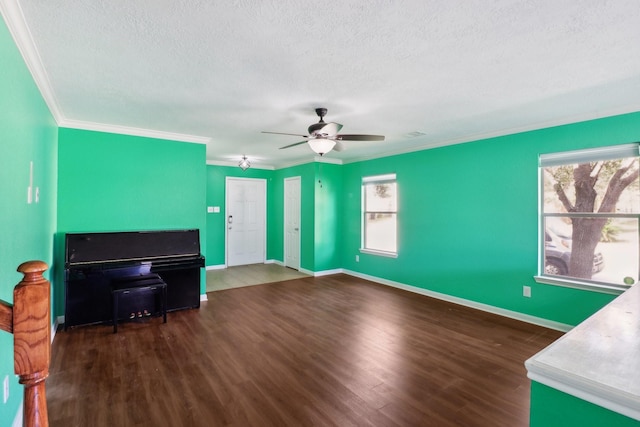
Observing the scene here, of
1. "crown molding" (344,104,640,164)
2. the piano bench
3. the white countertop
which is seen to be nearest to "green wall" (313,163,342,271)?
"crown molding" (344,104,640,164)

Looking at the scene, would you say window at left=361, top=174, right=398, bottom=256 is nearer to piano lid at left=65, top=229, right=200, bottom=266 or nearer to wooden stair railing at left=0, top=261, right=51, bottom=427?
piano lid at left=65, top=229, right=200, bottom=266

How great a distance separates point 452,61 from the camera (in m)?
2.17

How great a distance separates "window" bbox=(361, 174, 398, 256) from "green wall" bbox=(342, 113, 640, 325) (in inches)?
6.4

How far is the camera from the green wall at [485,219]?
338 cm

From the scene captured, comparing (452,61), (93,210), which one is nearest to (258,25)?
(452,61)

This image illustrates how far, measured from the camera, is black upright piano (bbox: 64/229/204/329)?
3404 millimetres

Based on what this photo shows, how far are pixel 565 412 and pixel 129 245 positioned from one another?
162 inches

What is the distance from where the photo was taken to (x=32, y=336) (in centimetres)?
78

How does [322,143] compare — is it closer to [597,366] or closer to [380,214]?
[597,366]

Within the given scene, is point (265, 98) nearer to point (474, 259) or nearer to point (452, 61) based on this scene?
point (452, 61)

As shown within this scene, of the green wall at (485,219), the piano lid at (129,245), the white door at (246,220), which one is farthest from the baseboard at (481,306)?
the piano lid at (129,245)

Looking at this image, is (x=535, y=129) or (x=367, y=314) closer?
(x=535, y=129)

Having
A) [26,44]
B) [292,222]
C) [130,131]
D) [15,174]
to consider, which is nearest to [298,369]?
[15,174]

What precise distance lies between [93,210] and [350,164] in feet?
14.0
